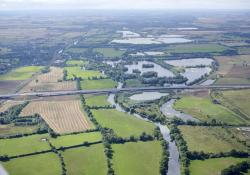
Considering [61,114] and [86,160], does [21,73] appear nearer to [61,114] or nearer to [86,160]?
[61,114]

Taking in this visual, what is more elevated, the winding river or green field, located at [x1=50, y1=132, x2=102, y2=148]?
green field, located at [x1=50, y1=132, x2=102, y2=148]

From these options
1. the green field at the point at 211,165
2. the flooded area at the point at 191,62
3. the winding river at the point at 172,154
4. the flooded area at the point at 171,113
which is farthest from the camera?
the flooded area at the point at 191,62

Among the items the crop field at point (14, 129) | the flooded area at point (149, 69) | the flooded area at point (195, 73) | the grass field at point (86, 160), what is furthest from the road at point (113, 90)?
the grass field at point (86, 160)

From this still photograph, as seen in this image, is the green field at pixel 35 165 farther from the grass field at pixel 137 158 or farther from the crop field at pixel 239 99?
the crop field at pixel 239 99

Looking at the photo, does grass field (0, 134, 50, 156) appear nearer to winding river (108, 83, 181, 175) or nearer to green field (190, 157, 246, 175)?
winding river (108, 83, 181, 175)

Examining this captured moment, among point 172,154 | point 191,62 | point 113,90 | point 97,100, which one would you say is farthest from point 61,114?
point 191,62

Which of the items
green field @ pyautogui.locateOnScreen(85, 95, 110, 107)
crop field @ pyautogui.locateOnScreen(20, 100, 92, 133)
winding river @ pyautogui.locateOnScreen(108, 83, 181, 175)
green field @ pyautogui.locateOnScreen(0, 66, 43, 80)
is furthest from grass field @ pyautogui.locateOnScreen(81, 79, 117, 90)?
winding river @ pyautogui.locateOnScreen(108, 83, 181, 175)
